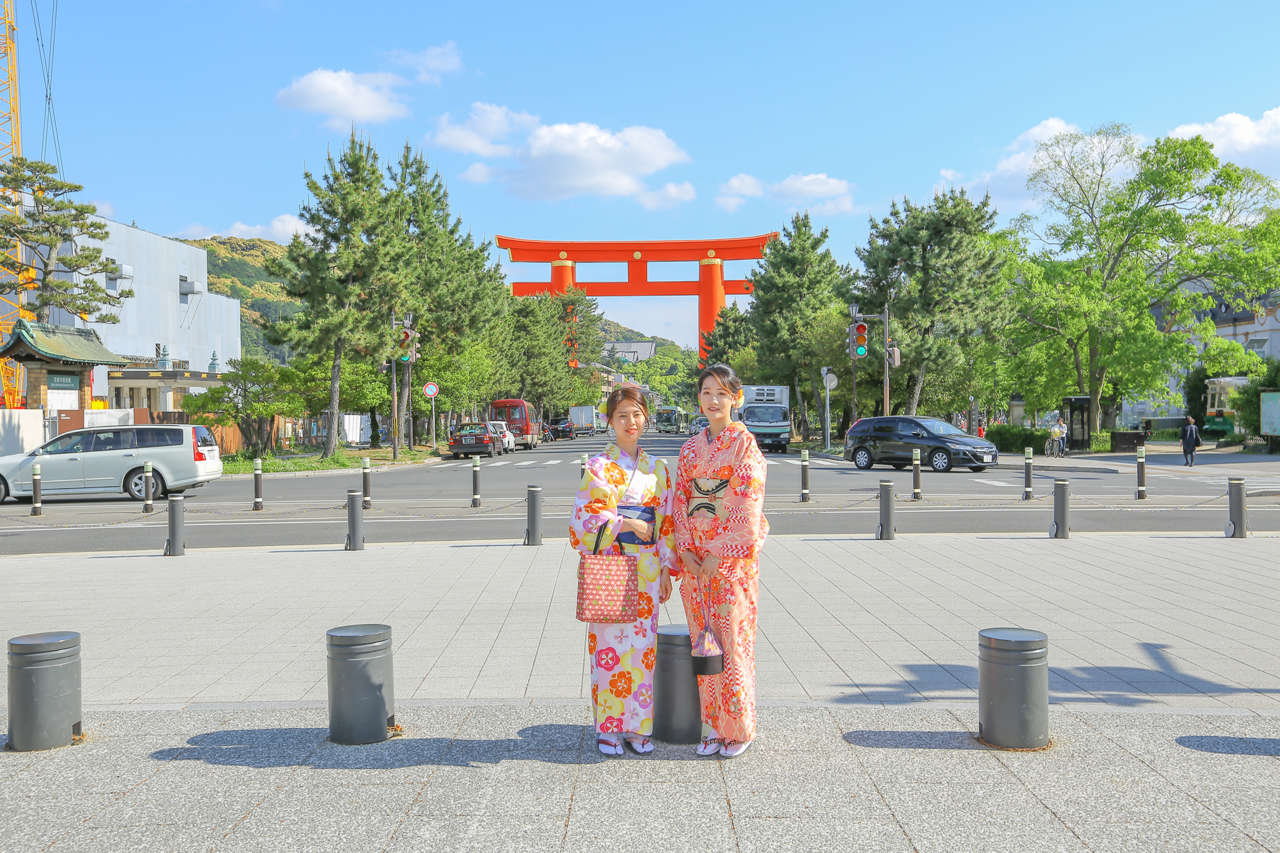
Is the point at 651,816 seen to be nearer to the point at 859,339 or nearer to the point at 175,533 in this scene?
the point at 175,533

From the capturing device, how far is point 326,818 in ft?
12.8

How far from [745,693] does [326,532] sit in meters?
11.6

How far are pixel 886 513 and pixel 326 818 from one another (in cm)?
967

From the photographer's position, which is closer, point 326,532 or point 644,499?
point 644,499

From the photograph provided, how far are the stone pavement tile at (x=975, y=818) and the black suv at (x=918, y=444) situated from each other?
2423cm

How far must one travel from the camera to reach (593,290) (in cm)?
7288

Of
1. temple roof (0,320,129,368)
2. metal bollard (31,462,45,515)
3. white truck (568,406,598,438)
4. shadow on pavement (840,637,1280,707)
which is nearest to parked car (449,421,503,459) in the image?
temple roof (0,320,129,368)

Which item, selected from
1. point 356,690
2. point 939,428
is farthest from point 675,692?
point 939,428

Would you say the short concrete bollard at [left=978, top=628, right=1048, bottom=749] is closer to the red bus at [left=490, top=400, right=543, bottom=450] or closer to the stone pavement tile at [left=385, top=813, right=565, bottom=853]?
the stone pavement tile at [left=385, top=813, right=565, bottom=853]

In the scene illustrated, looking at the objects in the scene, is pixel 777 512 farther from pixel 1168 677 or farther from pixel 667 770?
pixel 667 770

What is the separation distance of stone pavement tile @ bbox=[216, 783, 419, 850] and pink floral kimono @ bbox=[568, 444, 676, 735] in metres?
0.96

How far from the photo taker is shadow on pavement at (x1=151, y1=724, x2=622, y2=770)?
14.8 ft

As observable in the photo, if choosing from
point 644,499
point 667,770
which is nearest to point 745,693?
point 667,770

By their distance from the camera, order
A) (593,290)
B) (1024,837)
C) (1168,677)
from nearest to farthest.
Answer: (1024,837) < (1168,677) < (593,290)
